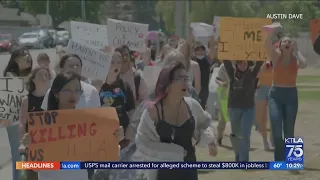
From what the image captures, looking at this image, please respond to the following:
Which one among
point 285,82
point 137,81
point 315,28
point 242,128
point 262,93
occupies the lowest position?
point 242,128

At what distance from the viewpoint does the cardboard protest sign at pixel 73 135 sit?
5.22 metres

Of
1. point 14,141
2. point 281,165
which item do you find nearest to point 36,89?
point 14,141

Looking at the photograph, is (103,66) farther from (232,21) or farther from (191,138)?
(191,138)

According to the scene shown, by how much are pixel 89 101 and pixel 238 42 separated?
14.6ft

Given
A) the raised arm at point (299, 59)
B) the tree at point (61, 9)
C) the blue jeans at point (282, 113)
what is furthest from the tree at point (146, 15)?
the raised arm at point (299, 59)

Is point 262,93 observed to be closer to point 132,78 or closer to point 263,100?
point 263,100

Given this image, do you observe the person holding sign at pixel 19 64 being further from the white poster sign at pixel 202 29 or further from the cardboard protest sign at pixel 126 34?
the white poster sign at pixel 202 29

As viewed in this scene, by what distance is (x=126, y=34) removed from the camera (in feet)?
40.4

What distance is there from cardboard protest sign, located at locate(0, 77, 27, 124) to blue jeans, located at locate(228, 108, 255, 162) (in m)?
3.33

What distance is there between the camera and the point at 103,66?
8.51 meters

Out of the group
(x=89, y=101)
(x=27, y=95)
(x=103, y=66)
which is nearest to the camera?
(x=89, y=101)

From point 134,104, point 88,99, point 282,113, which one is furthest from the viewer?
point 282,113

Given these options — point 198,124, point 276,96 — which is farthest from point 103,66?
point 198,124

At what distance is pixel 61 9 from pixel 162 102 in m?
87.0
